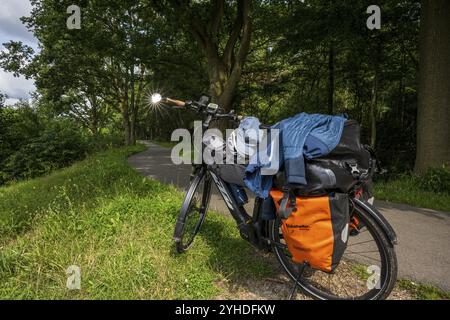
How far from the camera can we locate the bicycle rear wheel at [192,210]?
311 centimetres

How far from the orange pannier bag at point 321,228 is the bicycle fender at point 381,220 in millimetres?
182

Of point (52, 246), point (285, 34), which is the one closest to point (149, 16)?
point (285, 34)

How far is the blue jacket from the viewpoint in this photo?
227cm

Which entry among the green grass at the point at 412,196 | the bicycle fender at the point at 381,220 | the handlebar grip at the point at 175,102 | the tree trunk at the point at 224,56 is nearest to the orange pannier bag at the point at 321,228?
the bicycle fender at the point at 381,220

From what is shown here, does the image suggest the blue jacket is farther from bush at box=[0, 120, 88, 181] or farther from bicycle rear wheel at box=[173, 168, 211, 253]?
bush at box=[0, 120, 88, 181]

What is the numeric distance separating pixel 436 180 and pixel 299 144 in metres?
5.56

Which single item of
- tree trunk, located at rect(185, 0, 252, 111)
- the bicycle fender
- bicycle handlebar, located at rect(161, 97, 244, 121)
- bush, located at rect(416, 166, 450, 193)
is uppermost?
tree trunk, located at rect(185, 0, 252, 111)

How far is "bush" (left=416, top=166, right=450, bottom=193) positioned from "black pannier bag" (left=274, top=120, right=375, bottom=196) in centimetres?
500

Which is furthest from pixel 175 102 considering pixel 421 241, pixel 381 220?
pixel 421 241

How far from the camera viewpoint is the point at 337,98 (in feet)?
69.4

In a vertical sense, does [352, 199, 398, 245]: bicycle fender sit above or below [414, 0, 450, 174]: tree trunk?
below

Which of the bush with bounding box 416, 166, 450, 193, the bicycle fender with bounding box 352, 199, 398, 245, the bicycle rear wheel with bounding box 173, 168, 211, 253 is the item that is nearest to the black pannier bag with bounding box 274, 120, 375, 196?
the bicycle fender with bounding box 352, 199, 398, 245

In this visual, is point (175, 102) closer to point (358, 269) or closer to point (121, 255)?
point (121, 255)

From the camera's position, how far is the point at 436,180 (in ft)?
20.9
